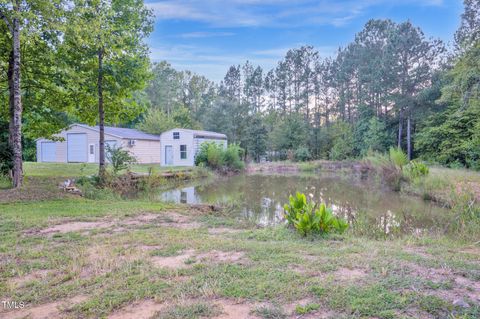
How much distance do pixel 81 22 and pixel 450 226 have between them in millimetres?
8704

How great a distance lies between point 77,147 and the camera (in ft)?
68.3

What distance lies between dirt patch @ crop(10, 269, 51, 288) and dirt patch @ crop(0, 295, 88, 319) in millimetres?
481

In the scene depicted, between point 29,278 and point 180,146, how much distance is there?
18.8 meters

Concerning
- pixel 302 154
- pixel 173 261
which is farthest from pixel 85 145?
pixel 173 261

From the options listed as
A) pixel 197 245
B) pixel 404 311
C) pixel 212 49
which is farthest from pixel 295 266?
pixel 212 49

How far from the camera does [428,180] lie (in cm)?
998

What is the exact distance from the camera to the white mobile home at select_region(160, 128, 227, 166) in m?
20.9

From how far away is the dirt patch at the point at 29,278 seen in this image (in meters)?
2.53

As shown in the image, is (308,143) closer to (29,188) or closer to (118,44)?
(118,44)

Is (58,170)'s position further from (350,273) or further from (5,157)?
(350,273)

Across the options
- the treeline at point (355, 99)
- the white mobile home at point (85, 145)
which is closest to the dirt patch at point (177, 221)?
the treeline at point (355, 99)

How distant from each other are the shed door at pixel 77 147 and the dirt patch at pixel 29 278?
64.5 ft

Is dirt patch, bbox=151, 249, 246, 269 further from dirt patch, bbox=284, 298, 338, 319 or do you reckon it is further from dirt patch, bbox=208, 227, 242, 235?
dirt patch, bbox=208, 227, 242, 235

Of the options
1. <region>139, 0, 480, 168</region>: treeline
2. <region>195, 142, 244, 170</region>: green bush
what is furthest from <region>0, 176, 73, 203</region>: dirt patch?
<region>139, 0, 480, 168</region>: treeline
